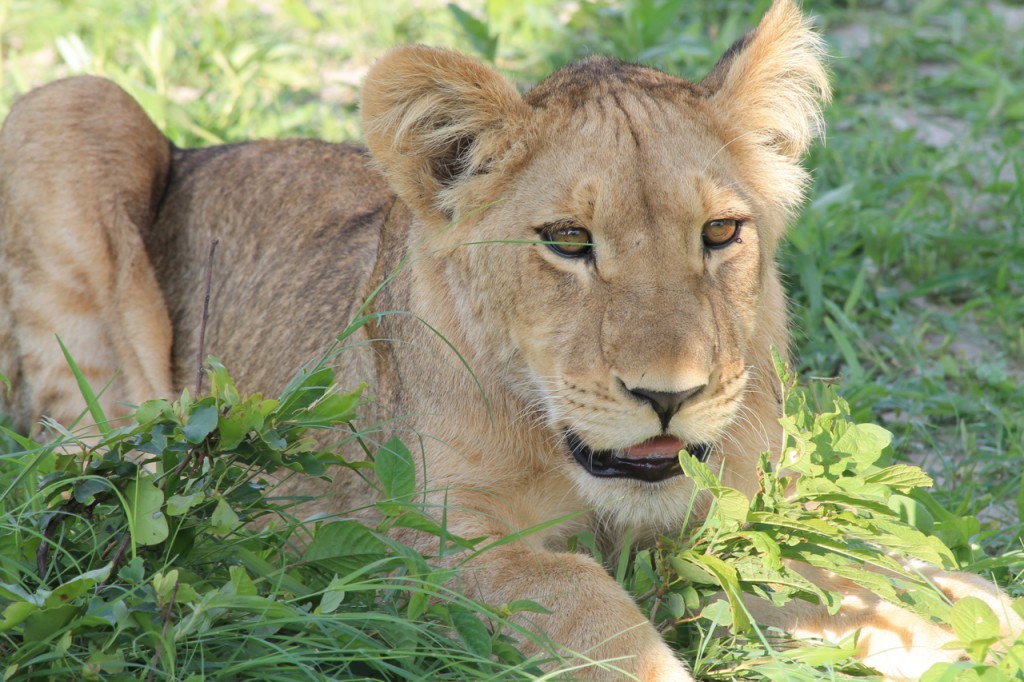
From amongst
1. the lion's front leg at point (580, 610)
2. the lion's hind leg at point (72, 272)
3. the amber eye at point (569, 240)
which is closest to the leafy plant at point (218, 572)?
the lion's front leg at point (580, 610)

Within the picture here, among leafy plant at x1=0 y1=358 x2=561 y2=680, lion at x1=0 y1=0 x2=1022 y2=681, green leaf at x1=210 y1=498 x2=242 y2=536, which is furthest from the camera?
lion at x1=0 y1=0 x2=1022 y2=681

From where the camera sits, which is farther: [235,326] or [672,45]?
[672,45]

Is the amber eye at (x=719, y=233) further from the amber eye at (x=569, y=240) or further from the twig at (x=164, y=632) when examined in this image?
the twig at (x=164, y=632)

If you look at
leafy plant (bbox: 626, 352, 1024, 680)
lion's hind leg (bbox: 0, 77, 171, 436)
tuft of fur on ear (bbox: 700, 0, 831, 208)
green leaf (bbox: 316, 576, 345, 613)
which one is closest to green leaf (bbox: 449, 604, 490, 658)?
green leaf (bbox: 316, 576, 345, 613)

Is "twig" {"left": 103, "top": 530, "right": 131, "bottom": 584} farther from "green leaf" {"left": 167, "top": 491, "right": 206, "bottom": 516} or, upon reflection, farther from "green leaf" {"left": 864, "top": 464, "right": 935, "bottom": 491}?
"green leaf" {"left": 864, "top": 464, "right": 935, "bottom": 491}

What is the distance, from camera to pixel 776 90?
3352 millimetres

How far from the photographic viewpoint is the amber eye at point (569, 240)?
2.91m

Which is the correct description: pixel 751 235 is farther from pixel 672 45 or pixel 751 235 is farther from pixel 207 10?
pixel 207 10

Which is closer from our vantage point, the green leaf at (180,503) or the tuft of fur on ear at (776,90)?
the green leaf at (180,503)

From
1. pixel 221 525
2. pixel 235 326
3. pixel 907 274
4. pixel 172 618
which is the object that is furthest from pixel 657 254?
pixel 907 274

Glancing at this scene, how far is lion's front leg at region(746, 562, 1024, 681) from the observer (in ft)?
9.30

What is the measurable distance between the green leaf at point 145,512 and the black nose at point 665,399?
101 cm

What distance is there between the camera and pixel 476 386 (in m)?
3.18

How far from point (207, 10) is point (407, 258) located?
472 centimetres
